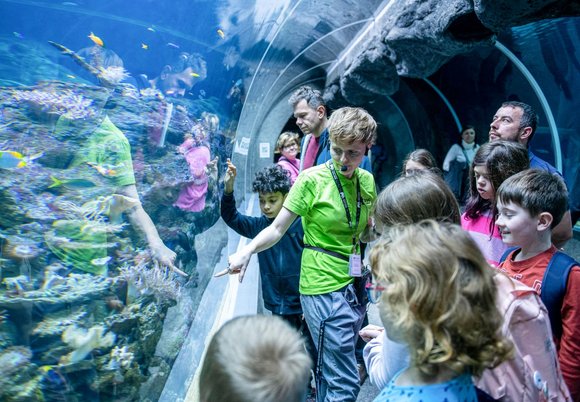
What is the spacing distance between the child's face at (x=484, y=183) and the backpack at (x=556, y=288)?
76 cm

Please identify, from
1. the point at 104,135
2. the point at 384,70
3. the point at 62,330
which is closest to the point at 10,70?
the point at 104,135

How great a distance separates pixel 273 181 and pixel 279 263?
28.0 inches

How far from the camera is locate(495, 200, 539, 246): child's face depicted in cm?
205

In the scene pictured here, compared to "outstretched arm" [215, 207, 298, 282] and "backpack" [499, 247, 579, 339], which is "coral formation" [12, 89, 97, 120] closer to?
"outstretched arm" [215, 207, 298, 282]

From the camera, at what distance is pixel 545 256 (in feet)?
6.67

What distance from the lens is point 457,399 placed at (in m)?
1.14

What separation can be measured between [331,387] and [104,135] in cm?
196

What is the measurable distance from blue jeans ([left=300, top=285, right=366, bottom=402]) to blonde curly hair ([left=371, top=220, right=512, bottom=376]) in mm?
1406

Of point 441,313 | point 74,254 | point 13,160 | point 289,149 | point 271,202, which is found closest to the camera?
point 441,313

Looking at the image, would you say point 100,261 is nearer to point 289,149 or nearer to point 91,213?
point 91,213

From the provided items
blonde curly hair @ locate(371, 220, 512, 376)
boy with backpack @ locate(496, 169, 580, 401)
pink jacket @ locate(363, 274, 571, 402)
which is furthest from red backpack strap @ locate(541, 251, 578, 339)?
blonde curly hair @ locate(371, 220, 512, 376)

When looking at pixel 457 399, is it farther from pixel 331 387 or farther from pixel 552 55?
pixel 552 55

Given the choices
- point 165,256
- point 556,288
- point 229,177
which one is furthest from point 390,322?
point 229,177

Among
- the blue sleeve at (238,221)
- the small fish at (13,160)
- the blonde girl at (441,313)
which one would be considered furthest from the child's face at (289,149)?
the blonde girl at (441,313)
